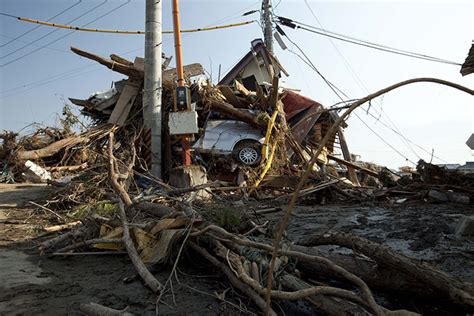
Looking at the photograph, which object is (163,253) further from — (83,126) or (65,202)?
(83,126)

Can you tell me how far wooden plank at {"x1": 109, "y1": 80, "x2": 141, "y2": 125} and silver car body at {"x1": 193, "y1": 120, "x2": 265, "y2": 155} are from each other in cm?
201

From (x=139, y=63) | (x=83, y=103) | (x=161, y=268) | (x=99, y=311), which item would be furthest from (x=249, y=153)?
(x=99, y=311)

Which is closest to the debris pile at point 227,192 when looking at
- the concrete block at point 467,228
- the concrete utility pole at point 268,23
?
the concrete block at point 467,228

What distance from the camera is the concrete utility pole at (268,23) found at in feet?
45.3

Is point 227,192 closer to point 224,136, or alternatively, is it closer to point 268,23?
point 224,136

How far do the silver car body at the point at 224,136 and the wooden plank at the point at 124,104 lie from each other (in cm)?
201

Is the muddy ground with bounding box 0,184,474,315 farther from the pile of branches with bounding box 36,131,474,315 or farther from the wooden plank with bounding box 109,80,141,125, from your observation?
the wooden plank with bounding box 109,80,141,125

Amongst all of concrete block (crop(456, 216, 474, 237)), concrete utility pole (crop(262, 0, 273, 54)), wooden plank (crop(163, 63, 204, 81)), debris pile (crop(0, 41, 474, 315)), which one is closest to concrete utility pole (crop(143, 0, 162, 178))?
debris pile (crop(0, 41, 474, 315))

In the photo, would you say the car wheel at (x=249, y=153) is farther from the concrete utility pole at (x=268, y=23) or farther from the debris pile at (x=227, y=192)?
the concrete utility pole at (x=268, y=23)

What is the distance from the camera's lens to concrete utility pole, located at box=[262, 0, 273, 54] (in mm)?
13820

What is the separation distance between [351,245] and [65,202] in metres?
4.84

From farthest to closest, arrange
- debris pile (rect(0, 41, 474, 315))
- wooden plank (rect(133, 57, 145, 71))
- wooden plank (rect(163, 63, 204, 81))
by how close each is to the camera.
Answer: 1. wooden plank (rect(163, 63, 204, 81))
2. wooden plank (rect(133, 57, 145, 71))
3. debris pile (rect(0, 41, 474, 315))

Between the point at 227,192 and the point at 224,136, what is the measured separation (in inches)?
68.2

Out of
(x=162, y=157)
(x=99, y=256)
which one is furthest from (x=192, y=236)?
(x=162, y=157)
